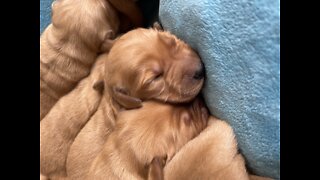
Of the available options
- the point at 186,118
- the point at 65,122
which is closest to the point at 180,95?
the point at 186,118

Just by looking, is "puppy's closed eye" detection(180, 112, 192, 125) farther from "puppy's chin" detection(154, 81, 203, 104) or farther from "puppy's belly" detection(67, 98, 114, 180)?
"puppy's belly" detection(67, 98, 114, 180)

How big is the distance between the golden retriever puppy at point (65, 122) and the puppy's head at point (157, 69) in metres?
0.27

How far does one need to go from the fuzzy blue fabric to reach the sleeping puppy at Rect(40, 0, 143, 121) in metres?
0.48

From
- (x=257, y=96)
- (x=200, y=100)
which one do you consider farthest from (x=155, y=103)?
(x=257, y=96)

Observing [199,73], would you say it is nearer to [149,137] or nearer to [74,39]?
[149,137]

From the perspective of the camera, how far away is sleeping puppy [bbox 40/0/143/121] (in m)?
1.97

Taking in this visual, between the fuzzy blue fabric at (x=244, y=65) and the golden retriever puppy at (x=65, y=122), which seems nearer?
the fuzzy blue fabric at (x=244, y=65)

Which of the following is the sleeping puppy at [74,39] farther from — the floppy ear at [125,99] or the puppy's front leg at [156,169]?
the puppy's front leg at [156,169]

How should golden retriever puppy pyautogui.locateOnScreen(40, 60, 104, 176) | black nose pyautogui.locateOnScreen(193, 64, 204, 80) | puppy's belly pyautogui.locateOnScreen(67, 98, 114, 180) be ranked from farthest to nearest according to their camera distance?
golden retriever puppy pyautogui.locateOnScreen(40, 60, 104, 176), puppy's belly pyautogui.locateOnScreen(67, 98, 114, 180), black nose pyautogui.locateOnScreen(193, 64, 204, 80)

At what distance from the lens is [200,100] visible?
A: 1.66 m

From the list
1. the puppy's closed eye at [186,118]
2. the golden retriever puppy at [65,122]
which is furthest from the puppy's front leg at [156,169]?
the golden retriever puppy at [65,122]

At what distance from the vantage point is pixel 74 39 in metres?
2.02

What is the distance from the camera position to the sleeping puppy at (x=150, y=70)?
1619mm

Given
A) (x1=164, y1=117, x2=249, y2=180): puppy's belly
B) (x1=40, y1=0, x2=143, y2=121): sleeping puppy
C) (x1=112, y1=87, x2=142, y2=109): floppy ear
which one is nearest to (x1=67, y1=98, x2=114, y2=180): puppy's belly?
(x1=112, y1=87, x2=142, y2=109): floppy ear
